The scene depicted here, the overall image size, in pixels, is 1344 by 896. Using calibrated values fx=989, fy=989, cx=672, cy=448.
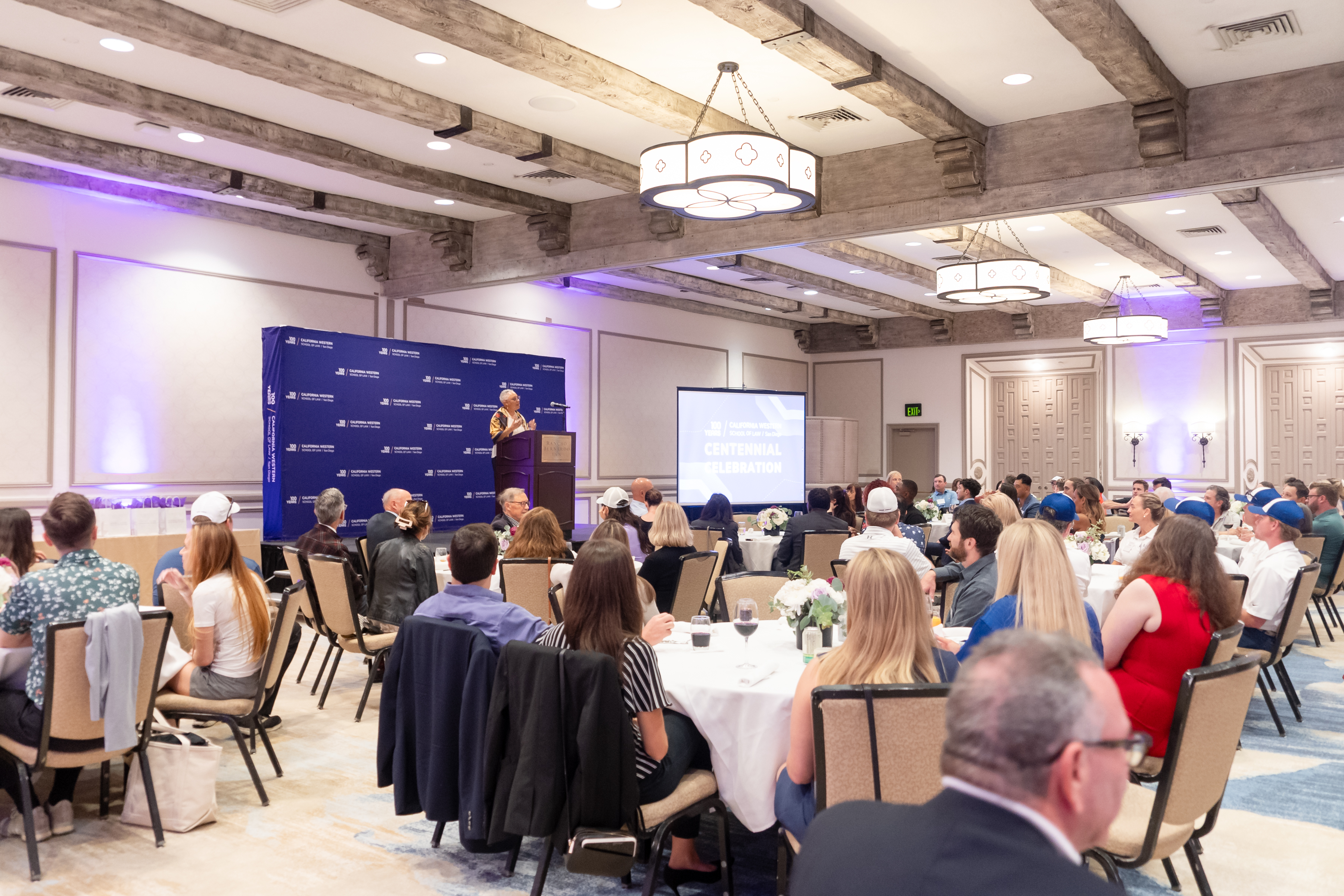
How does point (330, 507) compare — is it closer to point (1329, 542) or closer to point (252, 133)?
point (252, 133)

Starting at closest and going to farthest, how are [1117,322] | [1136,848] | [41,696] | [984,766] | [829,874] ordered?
1. [984,766]
2. [829,874]
3. [1136,848]
4. [41,696]
5. [1117,322]

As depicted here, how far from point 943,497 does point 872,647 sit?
9763 millimetres

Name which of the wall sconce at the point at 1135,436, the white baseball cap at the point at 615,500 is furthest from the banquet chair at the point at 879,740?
the wall sconce at the point at 1135,436

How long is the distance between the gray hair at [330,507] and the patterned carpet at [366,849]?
1.96 m

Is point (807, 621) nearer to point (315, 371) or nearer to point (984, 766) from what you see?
point (984, 766)

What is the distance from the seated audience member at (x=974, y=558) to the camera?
4008 mm

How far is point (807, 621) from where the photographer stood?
11.9ft

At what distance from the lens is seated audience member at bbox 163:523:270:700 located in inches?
168

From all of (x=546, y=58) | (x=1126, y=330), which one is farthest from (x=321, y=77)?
(x=1126, y=330)

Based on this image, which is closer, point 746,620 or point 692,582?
point 746,620

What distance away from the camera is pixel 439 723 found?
10.8ft

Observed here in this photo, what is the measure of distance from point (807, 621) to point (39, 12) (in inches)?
215

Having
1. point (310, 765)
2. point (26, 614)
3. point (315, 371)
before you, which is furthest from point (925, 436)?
point (26, 614)

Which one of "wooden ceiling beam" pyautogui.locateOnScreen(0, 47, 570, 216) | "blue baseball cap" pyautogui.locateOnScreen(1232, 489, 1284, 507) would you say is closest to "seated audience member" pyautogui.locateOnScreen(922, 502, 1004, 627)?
"wooden ceiling beam" pyautogui.locateOnScreen(0, 47, 570, 216)
